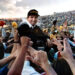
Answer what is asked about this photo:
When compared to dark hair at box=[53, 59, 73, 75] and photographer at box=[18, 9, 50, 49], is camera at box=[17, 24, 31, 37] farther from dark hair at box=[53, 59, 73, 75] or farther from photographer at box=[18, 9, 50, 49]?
photographer at box=[18, 9, 50, 49]

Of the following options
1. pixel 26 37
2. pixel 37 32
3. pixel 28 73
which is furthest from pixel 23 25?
pixel 37 32

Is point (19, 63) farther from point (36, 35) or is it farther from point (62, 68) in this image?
point (36, 35)

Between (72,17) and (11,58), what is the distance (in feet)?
43.2

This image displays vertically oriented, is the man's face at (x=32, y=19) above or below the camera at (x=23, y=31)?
above

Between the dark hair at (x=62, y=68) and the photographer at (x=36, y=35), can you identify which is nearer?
the dark hair at (x=62, y=68)

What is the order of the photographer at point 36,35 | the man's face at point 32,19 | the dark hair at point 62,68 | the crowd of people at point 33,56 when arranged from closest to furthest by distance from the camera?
1. the crowd of people at point 33,56
2. the dark hair at point 62,68
3. the photographer at point 36,35
4. the man's face at point 32,19

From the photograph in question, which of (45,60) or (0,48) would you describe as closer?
(45,60)

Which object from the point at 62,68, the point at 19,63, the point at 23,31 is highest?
the point at 23,31

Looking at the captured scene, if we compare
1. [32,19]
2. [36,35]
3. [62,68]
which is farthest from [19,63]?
[32,19]

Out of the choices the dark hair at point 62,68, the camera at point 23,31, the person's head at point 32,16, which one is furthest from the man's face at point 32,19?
the camera at point 23,31

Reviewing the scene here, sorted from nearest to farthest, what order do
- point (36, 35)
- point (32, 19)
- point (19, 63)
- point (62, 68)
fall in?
1. point (19, 63)
2. point (62, 68)
3. point (36, 35)
4. point (32, 19)

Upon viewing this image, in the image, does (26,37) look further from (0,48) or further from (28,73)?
(0,48)

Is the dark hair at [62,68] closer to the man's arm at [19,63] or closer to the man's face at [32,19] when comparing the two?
the man's arm at [19,63]

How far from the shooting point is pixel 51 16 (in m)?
13.6
